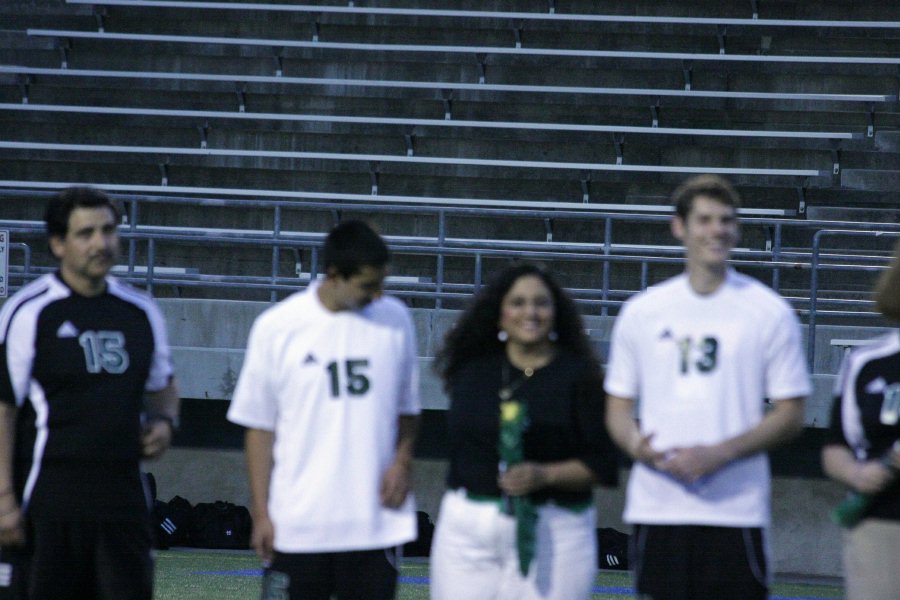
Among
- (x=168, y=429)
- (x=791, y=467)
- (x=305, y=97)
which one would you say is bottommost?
(x=791, y=467)

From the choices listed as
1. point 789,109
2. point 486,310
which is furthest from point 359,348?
point 789,109

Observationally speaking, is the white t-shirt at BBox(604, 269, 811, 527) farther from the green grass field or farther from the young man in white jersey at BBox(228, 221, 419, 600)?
the green grass field

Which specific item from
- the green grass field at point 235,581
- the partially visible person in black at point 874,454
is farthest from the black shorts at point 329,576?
the green grass field at point 235,581

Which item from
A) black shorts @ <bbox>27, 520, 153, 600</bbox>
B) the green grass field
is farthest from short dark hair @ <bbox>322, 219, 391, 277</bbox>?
the green grass field

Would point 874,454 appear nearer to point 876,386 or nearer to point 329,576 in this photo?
point 876,386

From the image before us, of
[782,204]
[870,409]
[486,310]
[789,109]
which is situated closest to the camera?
[870,409]

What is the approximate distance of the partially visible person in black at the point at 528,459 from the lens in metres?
4.13

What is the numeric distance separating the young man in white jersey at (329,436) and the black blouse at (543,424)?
244 millimetres

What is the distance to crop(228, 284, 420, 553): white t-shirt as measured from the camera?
4.29 meters

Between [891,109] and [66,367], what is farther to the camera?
[891,109]

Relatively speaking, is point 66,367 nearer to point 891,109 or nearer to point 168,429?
point 168,429

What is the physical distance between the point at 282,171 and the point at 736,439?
10921 mm

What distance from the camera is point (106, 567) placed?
4.44 m

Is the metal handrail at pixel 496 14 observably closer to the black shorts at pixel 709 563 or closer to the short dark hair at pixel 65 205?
the short dark hair at pixel 65 205
